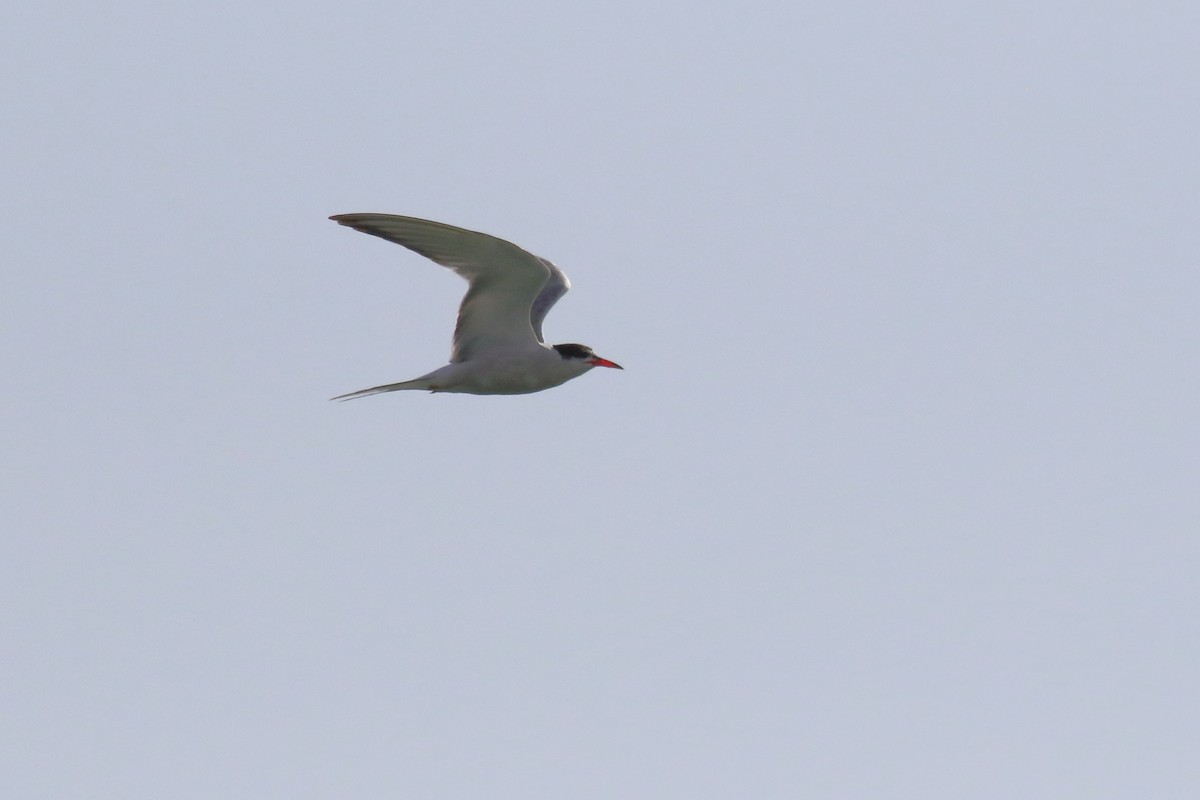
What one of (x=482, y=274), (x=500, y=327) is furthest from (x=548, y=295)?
(x=482, y=274)

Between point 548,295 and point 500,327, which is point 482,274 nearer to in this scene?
point 500,327

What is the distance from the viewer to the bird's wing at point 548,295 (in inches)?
524

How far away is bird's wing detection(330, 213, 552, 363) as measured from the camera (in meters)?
11.6

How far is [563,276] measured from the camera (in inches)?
531

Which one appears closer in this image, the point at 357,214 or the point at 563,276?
the point at 357,214

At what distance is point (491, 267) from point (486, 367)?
887mm

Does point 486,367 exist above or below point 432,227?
below

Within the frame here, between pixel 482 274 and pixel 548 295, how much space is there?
917 mm

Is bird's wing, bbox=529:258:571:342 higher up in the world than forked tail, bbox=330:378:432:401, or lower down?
higher up

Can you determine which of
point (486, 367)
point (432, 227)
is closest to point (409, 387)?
point (486, 367)

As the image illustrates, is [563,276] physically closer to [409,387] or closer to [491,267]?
[491,267]

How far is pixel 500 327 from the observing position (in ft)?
42.8

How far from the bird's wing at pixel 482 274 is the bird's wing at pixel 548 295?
12 mm

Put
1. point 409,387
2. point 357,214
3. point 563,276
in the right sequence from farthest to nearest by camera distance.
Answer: point 563,276, point 409,387, point 357,214
